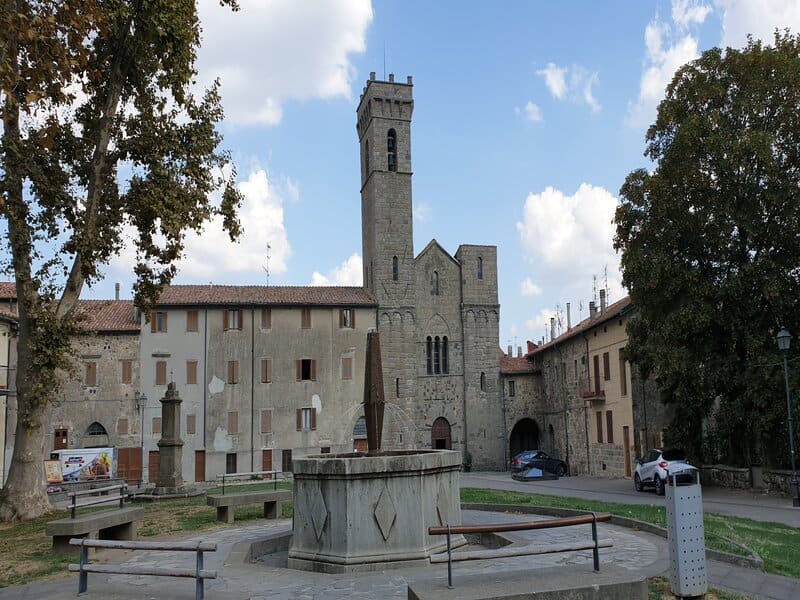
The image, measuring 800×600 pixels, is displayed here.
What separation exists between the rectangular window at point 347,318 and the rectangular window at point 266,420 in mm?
6490

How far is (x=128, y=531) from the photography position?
11617 millimetres

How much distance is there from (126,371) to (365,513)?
34145 millimetres

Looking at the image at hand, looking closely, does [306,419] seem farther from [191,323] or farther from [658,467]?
[658,467]

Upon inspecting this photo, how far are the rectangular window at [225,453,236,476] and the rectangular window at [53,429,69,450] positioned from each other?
8323 mm

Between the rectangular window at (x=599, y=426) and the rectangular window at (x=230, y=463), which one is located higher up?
the rectangular window at (x=599, y=426)

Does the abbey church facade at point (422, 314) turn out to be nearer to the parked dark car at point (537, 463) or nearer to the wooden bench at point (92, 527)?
the parked dark car at point (537, 463)

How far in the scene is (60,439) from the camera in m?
37.9

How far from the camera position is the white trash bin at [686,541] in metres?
6.66

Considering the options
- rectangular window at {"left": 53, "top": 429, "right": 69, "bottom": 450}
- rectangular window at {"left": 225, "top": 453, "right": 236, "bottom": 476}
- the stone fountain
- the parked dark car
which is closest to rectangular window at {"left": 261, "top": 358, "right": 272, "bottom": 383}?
rectangular window at {"left": 225, "top": 453, "right": 236, "bottom": 476}

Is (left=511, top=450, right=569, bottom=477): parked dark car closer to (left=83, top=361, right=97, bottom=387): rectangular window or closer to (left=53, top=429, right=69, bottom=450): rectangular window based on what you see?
(left=83, top=361, right=97, bottom=387): rectangular window

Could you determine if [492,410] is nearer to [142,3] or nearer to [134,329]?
[134,329]

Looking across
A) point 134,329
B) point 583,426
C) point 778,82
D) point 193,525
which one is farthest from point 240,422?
point 778,82

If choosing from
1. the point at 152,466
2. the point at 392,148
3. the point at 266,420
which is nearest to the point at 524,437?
the point at 266,420

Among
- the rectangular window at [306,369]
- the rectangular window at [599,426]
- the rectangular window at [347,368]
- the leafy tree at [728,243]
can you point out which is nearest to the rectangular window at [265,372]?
the rectangular window at [306,369]
